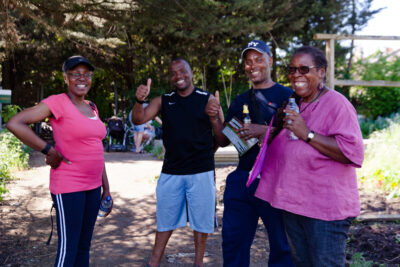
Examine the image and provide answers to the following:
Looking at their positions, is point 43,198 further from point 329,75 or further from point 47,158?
point 329,75

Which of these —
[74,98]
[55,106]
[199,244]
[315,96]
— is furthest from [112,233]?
[315,96]

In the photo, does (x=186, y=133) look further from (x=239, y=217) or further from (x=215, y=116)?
(x=239, y=217)

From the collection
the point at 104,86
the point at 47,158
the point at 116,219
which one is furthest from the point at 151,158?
the point at 104,86

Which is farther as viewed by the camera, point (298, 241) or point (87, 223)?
Answer: point (87, 223)

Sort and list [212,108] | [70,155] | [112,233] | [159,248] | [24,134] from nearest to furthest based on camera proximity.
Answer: [24,134] → [70,155] → [212,108] → [159,248] → [112,233]

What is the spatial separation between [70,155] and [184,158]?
1.14 m

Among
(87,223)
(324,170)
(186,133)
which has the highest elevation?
(186,133)

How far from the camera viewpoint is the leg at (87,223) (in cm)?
298

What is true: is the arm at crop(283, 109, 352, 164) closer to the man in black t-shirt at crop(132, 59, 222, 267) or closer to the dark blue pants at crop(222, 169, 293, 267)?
the dark blue pants at crop(222, 169, 293, 267)

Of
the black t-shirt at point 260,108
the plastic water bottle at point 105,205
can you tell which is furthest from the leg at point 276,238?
the plastic water bottle at point 105,205

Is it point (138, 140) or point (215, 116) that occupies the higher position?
point (215, 116)

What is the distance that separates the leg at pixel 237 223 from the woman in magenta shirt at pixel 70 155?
3.60 ft

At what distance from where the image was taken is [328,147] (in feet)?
7.02

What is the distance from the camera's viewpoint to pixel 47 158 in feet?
8.96
